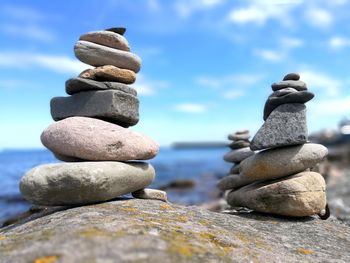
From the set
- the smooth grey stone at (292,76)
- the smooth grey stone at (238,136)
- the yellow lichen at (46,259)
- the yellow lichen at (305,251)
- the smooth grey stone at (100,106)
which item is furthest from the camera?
the smooth grey stone at (238,136)

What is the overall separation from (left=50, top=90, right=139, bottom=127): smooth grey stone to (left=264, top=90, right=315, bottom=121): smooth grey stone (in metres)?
3.06

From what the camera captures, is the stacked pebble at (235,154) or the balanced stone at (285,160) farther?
the stacked pebble at (235,154)

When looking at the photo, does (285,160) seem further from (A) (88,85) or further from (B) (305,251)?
(A) (88,85)

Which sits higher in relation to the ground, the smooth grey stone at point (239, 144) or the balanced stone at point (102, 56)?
the balanced stone at point (102, 56)

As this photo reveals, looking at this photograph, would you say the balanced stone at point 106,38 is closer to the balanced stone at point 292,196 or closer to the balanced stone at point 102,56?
the balanced stone at point 102,56

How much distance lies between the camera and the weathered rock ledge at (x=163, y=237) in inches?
170

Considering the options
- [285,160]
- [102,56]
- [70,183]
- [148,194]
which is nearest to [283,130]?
[285,160]

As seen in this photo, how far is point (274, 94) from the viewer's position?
Answer: 8.73 metres

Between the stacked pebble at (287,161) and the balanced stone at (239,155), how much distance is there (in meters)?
1.92

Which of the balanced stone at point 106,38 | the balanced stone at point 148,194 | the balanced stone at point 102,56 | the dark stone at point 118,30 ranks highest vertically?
the dark stone at point 118,30

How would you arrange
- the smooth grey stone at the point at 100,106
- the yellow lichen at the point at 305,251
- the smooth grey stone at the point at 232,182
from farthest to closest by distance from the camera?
the smooth grey stone at the point at 232,182, the smooth grey stone at the point at 100,106, the yellow lichen at the point at 305,251

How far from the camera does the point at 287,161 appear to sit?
830 centimetres

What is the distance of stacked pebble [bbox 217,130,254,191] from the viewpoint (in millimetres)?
10641

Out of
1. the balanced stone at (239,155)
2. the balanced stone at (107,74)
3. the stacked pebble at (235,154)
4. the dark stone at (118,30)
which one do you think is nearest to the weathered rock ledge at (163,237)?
the stacked pebble at (235,154)
